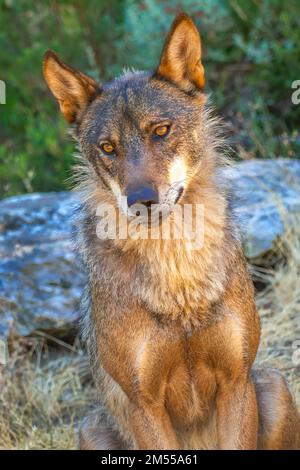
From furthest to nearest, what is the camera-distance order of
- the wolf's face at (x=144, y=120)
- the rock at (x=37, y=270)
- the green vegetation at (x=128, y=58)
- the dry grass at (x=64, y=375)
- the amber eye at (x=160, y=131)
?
the green vegetation at (x=128, y=58) → the rock at (x=37, y=270) → the dry grass at (x=64, y=375) → the amber eye at (x=160, y=131) → the wolf's face at (x=144, y=120)

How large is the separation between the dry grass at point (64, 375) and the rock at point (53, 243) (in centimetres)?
19

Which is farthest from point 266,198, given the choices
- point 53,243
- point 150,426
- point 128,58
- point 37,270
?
Answer: point 128,58

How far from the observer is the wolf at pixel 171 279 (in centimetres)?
400

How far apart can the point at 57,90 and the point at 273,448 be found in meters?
2.31

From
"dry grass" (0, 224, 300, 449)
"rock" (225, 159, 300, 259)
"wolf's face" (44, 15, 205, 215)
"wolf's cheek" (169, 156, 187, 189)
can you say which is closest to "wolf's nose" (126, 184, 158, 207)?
"wolf's face" (44, 15, 205, 215)

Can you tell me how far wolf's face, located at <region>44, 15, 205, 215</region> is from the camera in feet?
12.7

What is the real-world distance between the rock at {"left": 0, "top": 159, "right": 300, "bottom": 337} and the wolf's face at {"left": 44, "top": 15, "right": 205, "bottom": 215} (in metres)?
1.57

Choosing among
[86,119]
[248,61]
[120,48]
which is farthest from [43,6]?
[86,119]

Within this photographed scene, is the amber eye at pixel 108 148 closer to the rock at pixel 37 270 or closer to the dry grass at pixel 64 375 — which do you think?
the rock at pixel 37 270

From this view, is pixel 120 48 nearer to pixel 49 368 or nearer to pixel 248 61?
pixel 248 61

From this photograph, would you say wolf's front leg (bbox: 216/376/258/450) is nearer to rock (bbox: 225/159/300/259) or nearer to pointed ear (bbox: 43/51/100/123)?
pointed ear (bbox: 43/51/100/123)

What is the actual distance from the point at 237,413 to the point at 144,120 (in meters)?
1.59

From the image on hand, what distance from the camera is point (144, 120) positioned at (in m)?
3.96

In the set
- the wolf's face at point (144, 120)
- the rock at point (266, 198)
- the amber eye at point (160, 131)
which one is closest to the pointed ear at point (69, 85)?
the wolf's face at point (144, 120)
